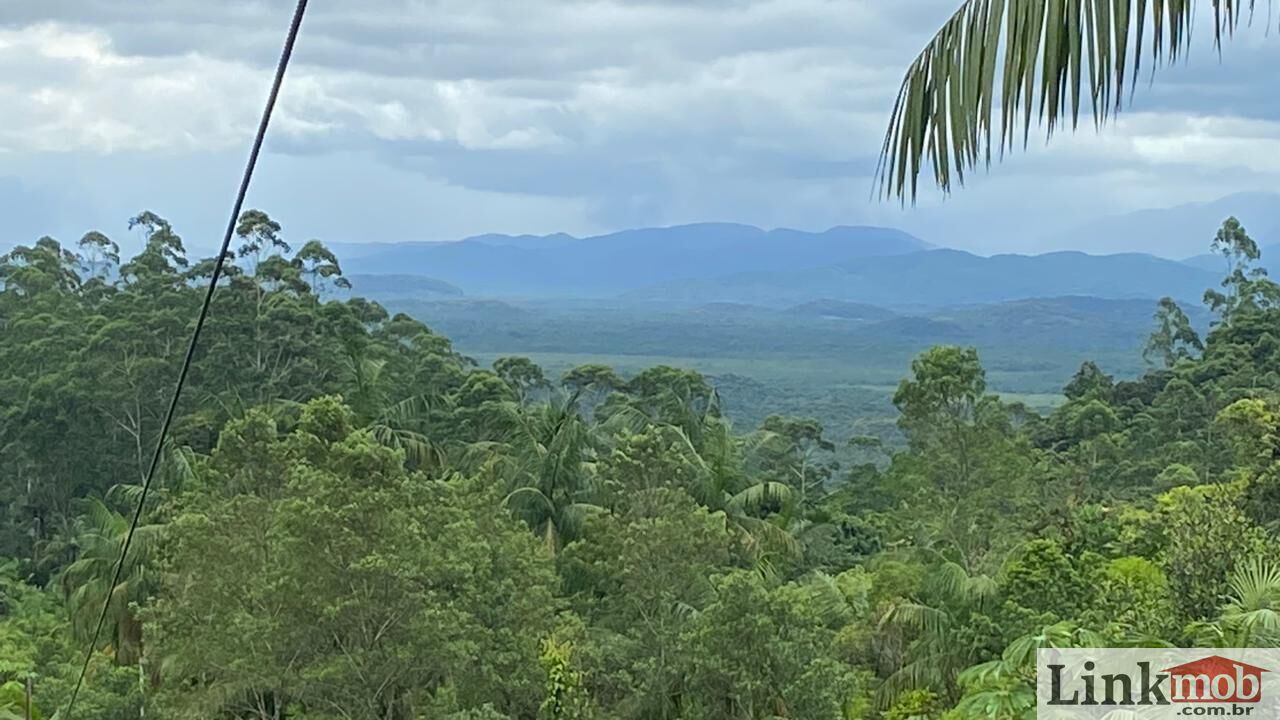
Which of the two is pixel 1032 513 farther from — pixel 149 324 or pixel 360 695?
pixel 149 324

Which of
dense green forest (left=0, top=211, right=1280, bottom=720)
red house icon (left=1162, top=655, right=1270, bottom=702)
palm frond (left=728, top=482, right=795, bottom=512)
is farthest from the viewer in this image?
palm frond (left=728, top=482, right=795, bottom=512)

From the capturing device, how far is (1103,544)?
12047mm

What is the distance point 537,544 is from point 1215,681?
26.8 ft

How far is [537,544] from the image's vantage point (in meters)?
12.3

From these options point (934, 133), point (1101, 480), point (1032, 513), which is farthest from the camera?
point (1101, 480)

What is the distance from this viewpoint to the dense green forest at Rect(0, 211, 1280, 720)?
9578 mm

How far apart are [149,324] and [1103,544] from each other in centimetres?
1534

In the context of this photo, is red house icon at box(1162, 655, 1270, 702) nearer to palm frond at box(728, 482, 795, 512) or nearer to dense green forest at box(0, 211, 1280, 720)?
dense green forest at box(0, 211, 1280, 720)

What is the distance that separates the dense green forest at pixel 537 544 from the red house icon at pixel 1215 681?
0.34 feet

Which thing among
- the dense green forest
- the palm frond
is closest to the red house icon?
the dense green forest

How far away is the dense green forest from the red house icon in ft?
0.34

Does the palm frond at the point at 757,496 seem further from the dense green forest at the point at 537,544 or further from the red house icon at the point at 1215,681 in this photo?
the red house icon at the point at 1215,681

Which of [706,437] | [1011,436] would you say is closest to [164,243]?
[706,437]

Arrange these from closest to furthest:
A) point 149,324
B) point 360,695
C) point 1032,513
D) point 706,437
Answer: point 360,695 → point 1032,513 → point 706,437 → point 149,324
